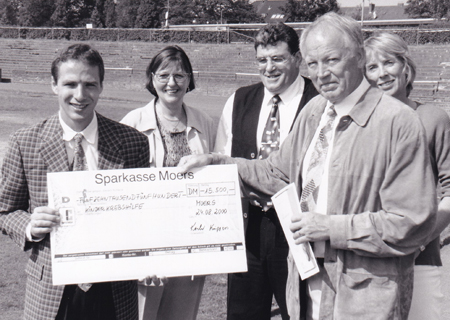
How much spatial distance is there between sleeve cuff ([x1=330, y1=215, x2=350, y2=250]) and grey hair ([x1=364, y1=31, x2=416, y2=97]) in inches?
53.4

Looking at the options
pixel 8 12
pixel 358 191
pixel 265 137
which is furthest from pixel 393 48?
pixel 8 12

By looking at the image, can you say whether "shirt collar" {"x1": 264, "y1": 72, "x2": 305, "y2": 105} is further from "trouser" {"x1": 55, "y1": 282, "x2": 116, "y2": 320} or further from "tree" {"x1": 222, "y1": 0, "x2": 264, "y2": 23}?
"tree" {"x1": 222, "y1": 0, "x2": 264, "y2": 23}

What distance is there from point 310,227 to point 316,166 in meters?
0.33

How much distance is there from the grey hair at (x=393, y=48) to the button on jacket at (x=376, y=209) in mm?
885

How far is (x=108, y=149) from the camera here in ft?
10.0

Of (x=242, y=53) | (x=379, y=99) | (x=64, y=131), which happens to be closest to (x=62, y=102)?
(x=64, y=131)

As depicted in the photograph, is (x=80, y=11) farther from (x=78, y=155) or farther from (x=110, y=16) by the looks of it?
(x=78, y=155)

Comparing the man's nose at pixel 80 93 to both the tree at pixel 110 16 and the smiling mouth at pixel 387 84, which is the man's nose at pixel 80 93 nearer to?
the smiling mouth at pixel 387 84

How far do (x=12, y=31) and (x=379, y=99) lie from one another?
5457 cm

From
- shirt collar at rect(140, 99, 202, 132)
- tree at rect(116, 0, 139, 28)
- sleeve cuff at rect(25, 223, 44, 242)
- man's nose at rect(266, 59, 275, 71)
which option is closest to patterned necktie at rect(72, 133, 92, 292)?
sleeve cuff at rect(25, 223, 44, 242)

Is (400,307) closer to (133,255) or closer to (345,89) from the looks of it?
(345,89)

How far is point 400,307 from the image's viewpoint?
2.67m

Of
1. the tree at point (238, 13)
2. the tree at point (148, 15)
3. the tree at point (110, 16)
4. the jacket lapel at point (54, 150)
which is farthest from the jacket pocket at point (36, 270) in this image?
the tree at point (238, 13)

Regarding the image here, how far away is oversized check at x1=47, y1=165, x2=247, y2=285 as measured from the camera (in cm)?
286
